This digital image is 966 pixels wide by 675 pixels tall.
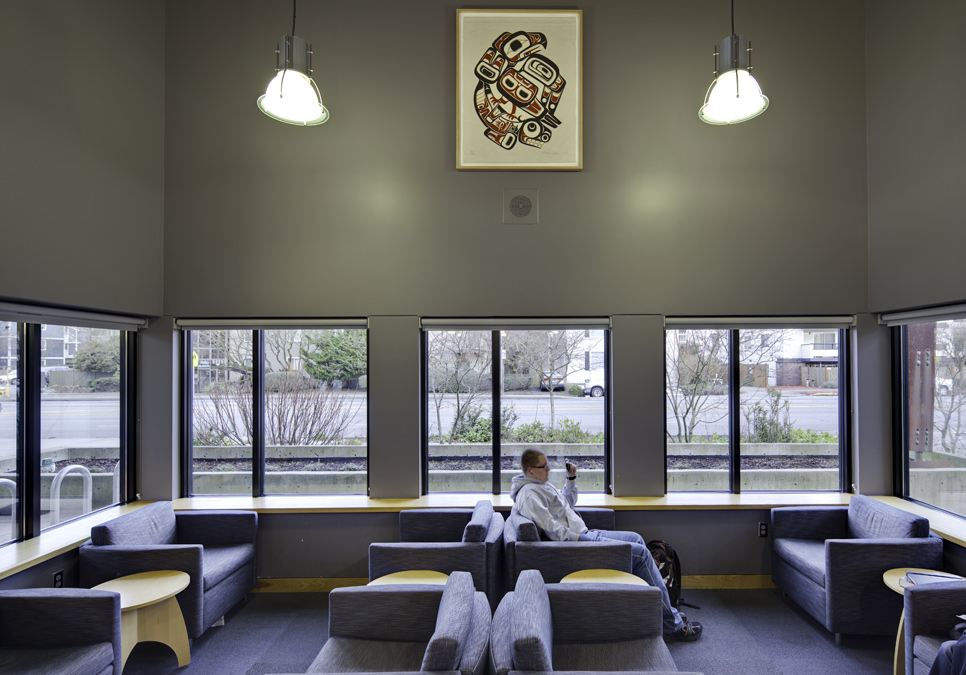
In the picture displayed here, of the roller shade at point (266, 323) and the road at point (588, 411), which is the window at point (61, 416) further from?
the road at point (588, 411)

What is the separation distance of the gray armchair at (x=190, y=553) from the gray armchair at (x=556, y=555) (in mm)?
1920

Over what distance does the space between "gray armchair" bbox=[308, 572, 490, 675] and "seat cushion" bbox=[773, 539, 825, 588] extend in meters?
2.34

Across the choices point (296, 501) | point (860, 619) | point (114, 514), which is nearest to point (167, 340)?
point (114, 514)

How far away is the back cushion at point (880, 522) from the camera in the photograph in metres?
3.47

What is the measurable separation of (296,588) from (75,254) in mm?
2894

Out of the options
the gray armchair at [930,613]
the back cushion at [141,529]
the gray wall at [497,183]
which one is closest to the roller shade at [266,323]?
the gray wall at [497,183]

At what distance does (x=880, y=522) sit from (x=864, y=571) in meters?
0.55

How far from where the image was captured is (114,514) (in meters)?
4.05

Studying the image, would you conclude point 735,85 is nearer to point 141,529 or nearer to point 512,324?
point 512,324

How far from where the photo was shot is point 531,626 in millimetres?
2145

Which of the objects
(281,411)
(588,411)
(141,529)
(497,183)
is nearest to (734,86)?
(497,183)

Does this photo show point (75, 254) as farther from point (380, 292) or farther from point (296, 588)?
point (296, 588)

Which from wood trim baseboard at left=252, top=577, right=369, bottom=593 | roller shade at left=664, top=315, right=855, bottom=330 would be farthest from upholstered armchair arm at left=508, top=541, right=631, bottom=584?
roller shade at left=664, top=315, right=855, bottom=330

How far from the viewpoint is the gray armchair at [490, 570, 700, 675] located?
2.47m
